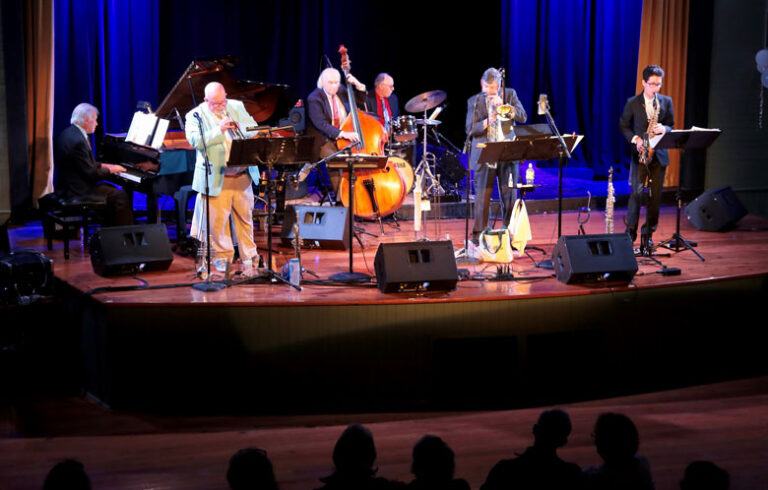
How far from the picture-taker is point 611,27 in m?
13.6

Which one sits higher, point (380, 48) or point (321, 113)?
point (380, 48)

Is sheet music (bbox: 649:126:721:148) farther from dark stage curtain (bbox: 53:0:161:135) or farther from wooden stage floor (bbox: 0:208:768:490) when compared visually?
dark stage curtain (bbox: 53:0:161:135)

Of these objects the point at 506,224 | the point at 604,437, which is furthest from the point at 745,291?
the point at 604,437

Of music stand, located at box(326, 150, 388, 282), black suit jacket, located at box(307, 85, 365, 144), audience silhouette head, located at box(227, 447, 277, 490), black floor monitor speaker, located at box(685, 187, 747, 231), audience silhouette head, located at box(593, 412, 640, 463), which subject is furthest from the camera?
black floor monitor speaker, located at box(685, 187, 747, 231)

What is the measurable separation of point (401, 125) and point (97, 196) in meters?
3.37

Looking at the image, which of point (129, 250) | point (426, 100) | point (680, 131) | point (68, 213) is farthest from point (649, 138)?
point (68, 213)

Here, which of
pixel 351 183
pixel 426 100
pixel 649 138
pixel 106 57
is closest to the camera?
pixel 351 183

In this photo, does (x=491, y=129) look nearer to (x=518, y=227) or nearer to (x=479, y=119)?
(x=479, y=119)

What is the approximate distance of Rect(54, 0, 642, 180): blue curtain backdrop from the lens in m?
10.7

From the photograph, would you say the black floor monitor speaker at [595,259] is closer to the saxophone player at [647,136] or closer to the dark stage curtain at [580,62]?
the saxophone player at [647,136]

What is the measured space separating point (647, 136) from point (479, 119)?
155 centimetres

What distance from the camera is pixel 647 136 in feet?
25.2

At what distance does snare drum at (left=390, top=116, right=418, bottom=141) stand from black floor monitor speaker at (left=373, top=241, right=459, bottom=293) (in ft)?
11.1

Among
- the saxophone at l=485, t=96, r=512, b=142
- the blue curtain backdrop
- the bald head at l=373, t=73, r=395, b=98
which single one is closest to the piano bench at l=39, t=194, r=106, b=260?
the blue curtain backdrop
